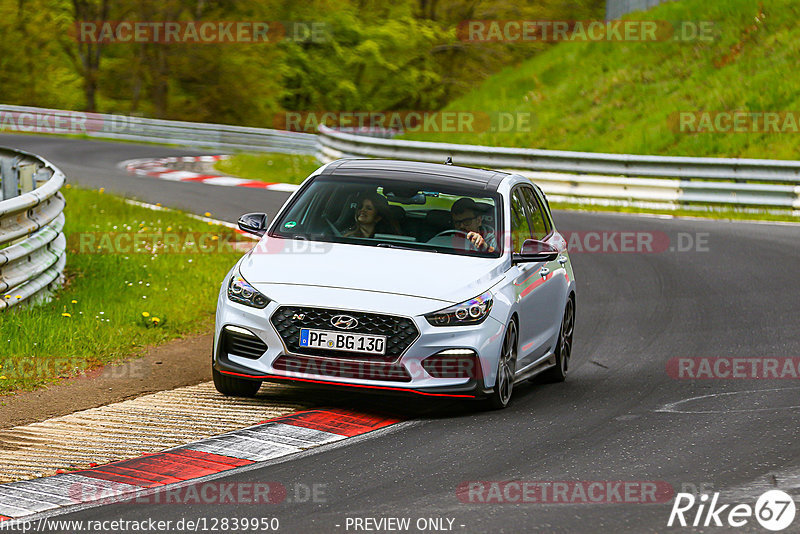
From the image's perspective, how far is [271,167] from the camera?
30.3 metres

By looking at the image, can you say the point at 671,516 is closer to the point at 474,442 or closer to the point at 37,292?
the point at 474,442

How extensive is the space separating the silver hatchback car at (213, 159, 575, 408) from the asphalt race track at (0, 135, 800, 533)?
1.34 ft

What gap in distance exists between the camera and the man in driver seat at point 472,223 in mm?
8820

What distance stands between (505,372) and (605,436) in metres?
1.02

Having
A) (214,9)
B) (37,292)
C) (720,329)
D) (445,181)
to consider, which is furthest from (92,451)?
(214,9)

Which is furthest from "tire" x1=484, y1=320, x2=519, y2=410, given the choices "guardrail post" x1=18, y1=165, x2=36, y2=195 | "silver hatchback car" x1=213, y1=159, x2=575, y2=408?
"guardrail post" x1=18, y1=165, x2=36, y2=195

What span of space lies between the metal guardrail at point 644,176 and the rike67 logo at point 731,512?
17.0 meters

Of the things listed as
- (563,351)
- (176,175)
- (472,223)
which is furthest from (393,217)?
(176,175)

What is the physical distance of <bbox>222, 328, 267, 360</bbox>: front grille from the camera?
26.0 ft
